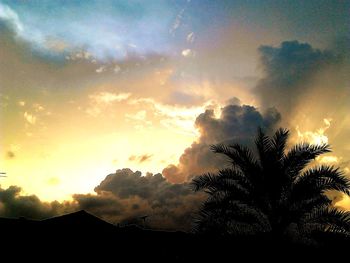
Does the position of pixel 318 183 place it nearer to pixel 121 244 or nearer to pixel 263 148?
pixel 263 148

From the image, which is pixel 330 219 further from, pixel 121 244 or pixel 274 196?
pixel 121 244

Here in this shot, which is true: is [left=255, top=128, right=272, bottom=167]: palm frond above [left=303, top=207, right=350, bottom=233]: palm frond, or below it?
above

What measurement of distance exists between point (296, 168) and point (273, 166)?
0.99 m

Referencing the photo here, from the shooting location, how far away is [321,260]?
14680 millimetres

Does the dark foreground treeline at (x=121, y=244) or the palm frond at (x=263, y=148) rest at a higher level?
the palm frond at (x=263, y=148)

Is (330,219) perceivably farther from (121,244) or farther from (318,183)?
(121,244)

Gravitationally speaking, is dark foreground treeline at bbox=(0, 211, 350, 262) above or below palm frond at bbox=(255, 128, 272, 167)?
below

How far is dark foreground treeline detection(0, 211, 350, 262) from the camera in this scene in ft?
43.5

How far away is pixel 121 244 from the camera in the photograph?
49.7 feet

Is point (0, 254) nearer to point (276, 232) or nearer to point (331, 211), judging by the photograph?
point (276, 232)

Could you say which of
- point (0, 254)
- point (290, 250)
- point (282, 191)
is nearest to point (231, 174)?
point (282, 191)

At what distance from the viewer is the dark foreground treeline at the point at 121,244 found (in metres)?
13.3

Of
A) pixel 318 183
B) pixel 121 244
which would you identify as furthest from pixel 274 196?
pixel 121 244

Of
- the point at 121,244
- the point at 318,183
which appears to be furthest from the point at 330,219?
the point at 121,244
